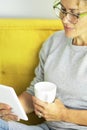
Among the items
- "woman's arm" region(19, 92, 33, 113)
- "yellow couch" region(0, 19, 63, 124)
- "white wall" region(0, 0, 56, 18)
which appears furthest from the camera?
"white wall" region(0, 0, 56, 18)

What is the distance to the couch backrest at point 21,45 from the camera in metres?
1.40

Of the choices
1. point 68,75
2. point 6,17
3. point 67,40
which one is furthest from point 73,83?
point 6,17

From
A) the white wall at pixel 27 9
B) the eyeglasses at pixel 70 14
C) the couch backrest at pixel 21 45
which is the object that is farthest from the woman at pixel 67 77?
the white wall at pixel 27 9

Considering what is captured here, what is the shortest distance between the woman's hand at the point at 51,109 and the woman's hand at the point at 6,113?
10cm

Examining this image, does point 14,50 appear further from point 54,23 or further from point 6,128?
point 6,128

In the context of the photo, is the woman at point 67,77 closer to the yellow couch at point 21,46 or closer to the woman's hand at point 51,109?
the woman's hand at point 51,109

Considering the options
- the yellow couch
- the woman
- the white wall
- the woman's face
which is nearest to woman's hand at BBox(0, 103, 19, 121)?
the woman

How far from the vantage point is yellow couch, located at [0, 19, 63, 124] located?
4.60 feet

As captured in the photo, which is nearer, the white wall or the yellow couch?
the yellow couch

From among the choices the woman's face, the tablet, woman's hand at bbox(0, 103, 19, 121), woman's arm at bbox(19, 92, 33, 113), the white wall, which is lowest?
woman's arm at bbox(19, 92, 33, 113)

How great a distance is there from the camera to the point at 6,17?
1.60 meters

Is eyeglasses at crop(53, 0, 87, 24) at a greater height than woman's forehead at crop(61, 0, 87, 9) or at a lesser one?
lesser

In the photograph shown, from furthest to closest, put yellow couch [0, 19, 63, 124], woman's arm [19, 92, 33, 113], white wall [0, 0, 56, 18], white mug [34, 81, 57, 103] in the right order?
white wall [0, 0, 56, 18] < yellow couch [0, 19, 63, 124] < woman's arm [19, 92, 33, 113] < white mug [34, 81, 57, 103]

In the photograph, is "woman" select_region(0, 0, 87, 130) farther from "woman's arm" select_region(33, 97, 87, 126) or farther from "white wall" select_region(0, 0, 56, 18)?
"white wall" select_region(0, 0, 56, 18)
